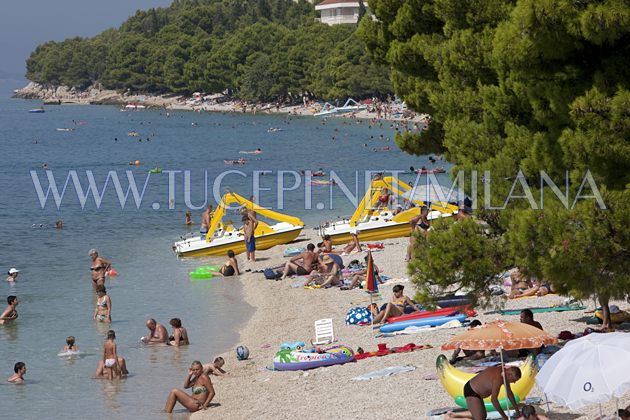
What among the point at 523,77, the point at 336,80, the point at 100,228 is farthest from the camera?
the point at 336,80

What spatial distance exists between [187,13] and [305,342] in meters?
171

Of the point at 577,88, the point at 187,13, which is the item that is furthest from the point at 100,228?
the point at 187,13

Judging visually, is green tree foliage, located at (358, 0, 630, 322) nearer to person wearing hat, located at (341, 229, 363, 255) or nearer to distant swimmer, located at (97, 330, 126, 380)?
distant swimmer, located at (97, 330, 126, 380)

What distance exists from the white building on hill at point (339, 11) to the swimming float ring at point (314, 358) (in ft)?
496

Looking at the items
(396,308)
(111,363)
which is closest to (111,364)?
(111,363)

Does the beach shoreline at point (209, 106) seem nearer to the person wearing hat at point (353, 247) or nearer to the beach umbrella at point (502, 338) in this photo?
the person wearing hat at point (353, 247)

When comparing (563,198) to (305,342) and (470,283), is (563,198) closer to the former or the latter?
(470,283)

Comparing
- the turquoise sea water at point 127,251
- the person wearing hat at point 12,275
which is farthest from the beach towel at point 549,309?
the person wearing hat at point 12,275

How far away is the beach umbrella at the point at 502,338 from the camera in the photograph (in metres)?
13.5

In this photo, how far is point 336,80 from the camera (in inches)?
4929

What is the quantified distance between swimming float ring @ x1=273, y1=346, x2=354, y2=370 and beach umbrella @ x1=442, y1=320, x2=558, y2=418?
4.06 meters

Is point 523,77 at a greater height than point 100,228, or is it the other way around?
point 523,77

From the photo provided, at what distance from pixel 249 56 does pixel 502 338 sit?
137575mm

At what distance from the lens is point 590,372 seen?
11320mm
